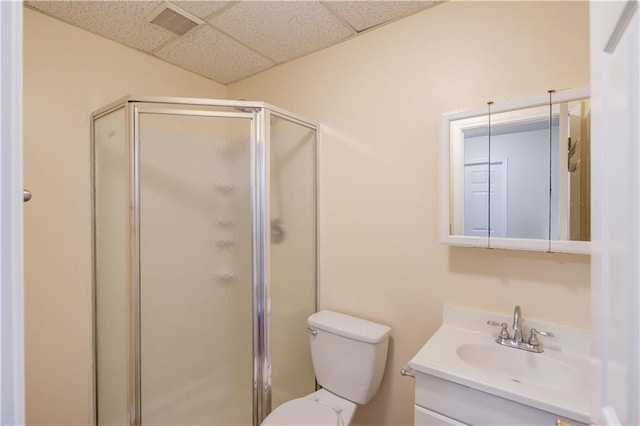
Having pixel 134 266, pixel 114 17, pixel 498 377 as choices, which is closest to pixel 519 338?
pixel 498 377

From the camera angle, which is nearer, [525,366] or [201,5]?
[525,366]

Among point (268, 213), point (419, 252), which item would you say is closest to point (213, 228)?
point (268, 213)

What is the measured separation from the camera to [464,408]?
42.4 inches

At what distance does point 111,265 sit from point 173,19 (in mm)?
1363

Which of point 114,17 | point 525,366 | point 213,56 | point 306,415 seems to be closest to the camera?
point 525,366

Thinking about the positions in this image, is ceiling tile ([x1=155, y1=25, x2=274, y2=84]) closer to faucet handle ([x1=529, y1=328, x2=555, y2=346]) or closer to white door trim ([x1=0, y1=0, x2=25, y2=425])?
white door trim ([x1=0, y1=0, x2=25, y2=425])

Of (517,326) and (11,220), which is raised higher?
(11,220)

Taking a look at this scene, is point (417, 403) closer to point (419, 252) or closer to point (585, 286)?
point (419, 252)

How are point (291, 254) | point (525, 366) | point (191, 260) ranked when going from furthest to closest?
point (291, 254)
point (191, 260)
point (525, 366)

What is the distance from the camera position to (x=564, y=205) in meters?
1.17

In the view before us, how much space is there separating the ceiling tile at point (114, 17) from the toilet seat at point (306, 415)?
82.2 inches

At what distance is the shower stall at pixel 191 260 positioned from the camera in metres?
1.58

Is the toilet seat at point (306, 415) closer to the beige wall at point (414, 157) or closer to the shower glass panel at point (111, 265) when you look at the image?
the beige wall at point (414, 157)

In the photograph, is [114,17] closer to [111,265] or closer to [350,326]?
[111,265]
